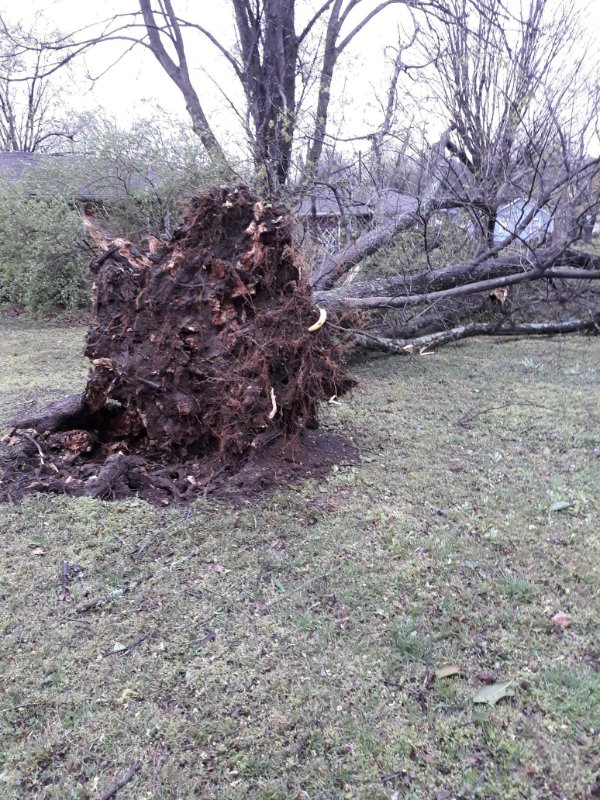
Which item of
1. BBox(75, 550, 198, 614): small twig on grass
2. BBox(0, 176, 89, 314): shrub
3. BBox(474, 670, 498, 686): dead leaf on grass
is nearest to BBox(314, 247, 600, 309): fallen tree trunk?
BBox(75, 550, 198, 614): small twig on grass

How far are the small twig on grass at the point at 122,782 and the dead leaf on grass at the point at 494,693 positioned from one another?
3.66 feet

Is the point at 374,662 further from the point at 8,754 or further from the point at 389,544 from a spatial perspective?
the point at 8,754


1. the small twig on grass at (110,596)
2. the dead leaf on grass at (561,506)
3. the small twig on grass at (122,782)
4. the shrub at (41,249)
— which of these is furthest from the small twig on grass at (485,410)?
the shrub at (41,249)

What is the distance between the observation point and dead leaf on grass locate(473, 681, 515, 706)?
191 centimetres

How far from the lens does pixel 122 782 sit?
5.52 ft

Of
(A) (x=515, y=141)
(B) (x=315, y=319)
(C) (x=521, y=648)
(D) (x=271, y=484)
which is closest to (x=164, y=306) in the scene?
(B) (x=315, y=319)

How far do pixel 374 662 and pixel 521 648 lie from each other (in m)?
0.57

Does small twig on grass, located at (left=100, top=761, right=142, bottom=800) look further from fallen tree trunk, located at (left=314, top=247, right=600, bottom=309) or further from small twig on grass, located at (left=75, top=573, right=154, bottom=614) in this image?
fallen tree trunk, located at (left=314, top=247, right=600, bottom=309)

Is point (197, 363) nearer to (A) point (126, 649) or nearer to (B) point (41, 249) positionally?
(A) point (126, 649)

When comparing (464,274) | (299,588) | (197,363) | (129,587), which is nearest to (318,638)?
(299,588)

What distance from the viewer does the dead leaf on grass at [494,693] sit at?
1912mm

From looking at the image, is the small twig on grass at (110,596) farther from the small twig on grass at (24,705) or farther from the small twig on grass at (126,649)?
the small twig on grass at (24,705)

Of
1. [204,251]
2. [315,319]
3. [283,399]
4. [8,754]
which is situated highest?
[204,251]

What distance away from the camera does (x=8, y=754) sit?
177 centimetres
